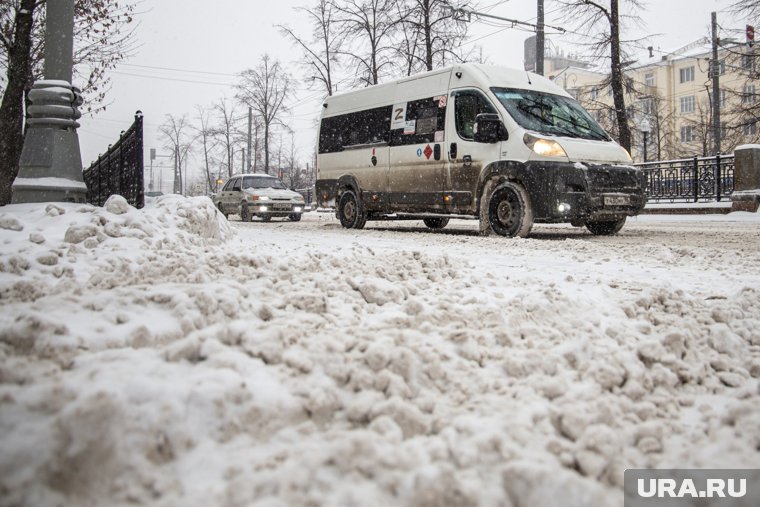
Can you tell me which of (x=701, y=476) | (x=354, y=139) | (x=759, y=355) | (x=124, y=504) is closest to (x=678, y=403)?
(x=701, y=476)

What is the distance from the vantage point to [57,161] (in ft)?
21.5

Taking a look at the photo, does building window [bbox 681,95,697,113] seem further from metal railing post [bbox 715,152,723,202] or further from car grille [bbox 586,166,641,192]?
car grille [bbox 586,166,641,192]

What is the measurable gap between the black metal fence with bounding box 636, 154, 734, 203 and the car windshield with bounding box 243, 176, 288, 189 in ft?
37.9

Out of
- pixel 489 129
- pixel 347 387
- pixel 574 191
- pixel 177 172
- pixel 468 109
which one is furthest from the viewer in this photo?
pixel 177 172

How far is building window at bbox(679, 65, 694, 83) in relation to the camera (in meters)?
59.8

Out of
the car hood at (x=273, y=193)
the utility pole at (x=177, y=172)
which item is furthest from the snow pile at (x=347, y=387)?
the utility pole at (x=177, y=172)

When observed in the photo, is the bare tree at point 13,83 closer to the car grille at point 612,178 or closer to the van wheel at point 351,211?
the van wheel at point 351,211

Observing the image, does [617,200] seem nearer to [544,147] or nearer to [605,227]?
[605,227]

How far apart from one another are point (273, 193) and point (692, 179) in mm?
13592

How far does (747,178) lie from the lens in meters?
14.5

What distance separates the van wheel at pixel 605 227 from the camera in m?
9.73

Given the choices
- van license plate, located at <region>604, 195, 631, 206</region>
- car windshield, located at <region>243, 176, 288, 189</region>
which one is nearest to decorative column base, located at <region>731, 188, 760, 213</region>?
van license plate, located at <region>604, 195, 631, 206</region>

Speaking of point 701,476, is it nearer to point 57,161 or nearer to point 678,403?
point 678,403

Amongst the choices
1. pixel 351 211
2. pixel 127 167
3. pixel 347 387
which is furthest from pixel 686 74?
pixel 347 387
